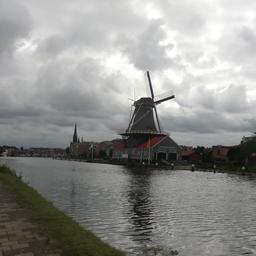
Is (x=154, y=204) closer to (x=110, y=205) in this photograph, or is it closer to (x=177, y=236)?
(x=110, y=205)

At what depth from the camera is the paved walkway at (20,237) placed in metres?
8.05

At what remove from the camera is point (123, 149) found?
12962 cm

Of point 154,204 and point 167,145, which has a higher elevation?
point 167,145

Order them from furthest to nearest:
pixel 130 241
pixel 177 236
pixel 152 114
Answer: pixel 152 114
pixel 177 236
pixel 130 241

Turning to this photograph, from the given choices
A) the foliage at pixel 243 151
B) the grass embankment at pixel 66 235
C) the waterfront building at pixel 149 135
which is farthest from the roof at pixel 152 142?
the grass embankment at pixel 66 235

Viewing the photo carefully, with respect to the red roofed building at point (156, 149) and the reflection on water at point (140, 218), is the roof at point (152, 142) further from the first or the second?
the reflection on water at point (140, 218)

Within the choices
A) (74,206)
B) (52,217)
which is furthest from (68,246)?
(74,206)

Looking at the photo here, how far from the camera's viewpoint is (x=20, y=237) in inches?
362

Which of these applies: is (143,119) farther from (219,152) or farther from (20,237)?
(20,237)

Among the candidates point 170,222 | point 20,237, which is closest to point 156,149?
point 170,222

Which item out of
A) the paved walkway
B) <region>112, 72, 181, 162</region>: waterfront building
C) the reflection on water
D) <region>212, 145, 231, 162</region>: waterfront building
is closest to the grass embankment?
the paved walkway

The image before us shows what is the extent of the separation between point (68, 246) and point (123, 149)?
121 m

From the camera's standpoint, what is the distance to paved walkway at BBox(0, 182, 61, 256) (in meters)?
8.05

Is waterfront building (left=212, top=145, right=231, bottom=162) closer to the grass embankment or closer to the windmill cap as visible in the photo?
the windmill cap
